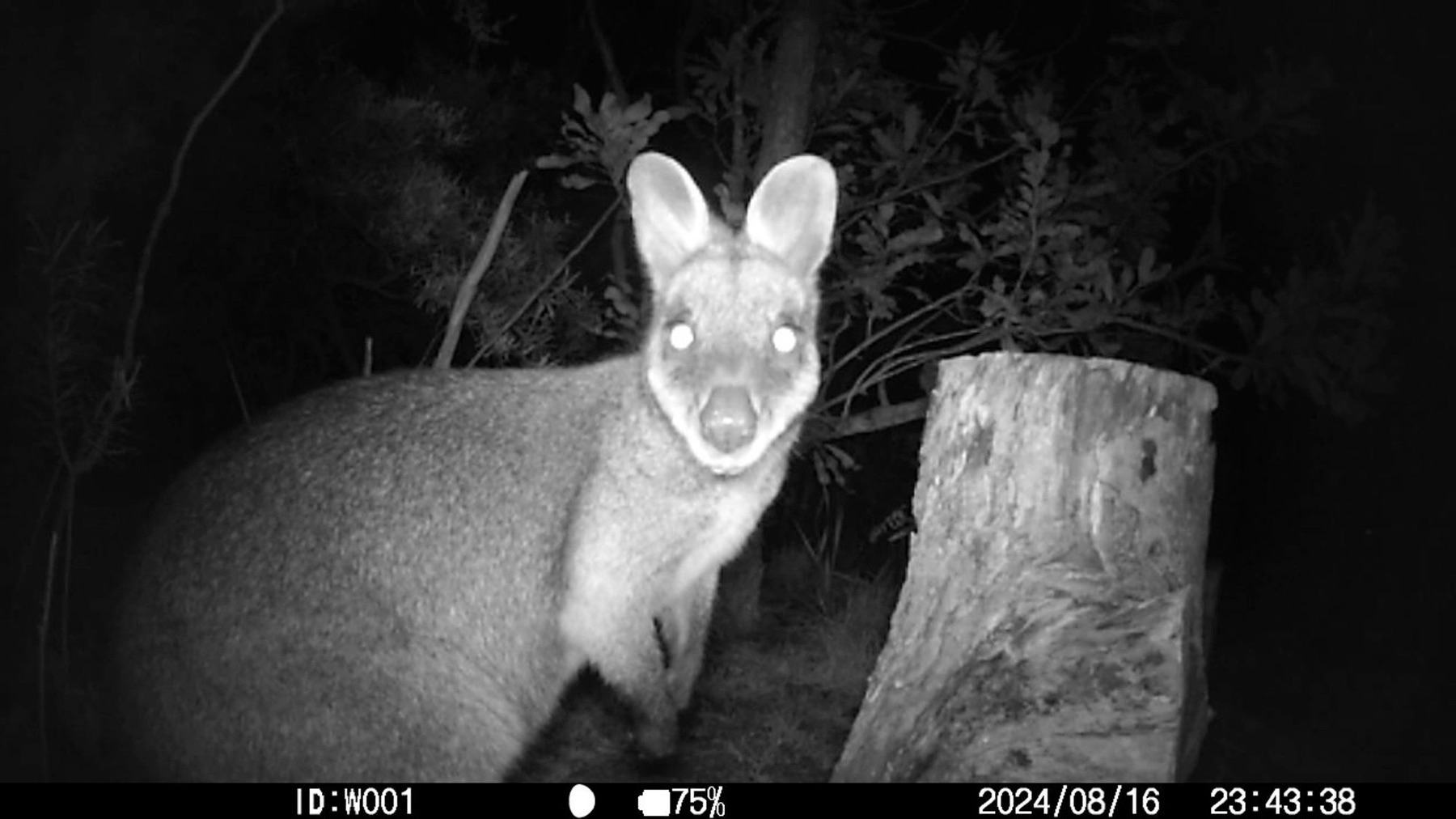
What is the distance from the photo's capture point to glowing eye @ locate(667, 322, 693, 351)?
4.56 metres

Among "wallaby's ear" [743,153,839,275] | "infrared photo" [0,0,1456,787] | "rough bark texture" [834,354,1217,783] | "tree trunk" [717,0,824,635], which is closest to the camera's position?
Result: "rough bark texture" [834,354,1217,783]

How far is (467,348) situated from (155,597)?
446 cm

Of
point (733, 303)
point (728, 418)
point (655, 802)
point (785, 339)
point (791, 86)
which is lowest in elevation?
point (655, 802)

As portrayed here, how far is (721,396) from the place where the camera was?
14.1ft

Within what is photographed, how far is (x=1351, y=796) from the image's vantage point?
3.96 m

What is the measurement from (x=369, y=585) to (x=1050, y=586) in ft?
7.34

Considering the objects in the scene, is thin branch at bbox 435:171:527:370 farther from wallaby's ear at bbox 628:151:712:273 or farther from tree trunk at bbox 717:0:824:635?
wallaby's ear at bbox 628:151:712:273

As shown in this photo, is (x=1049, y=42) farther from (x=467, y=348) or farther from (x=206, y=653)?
(x=206, y=653)

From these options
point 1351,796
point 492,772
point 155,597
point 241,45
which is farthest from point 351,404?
point 1351,796

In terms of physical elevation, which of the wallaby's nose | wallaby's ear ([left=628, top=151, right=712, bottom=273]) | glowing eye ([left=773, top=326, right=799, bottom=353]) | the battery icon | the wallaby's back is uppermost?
wallaby's ear ([left=628, top=151, right=712, bottom=273])

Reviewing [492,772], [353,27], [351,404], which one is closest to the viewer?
[492,772]

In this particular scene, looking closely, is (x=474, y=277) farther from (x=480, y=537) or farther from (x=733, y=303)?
(x=733, y=303)

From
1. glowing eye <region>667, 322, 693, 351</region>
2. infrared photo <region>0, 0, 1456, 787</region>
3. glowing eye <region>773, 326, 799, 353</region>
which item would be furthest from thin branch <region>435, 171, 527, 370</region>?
glowing eye <region>773, 326, 799, 353</region>

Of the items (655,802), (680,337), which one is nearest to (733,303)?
(680,337)
